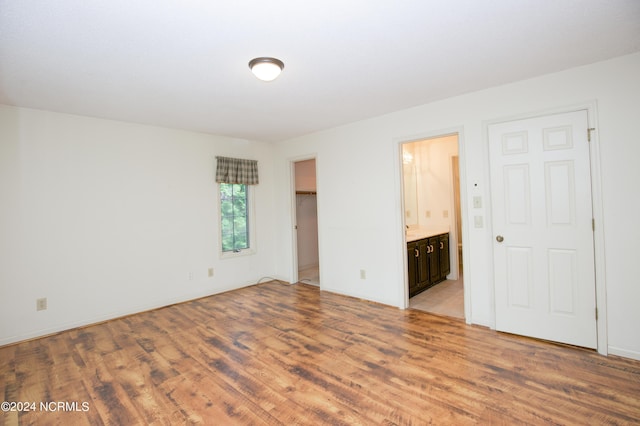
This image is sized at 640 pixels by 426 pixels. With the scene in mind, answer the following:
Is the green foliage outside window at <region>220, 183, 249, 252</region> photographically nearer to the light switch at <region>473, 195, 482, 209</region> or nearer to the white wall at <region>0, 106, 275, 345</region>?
the white wall at <region>0, 106, 275, 345</region>

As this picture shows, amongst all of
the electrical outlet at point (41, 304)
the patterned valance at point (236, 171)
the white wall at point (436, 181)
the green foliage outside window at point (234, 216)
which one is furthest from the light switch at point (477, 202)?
the electrical outlet at point (41, 304)

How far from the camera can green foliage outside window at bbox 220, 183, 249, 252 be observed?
193 inches

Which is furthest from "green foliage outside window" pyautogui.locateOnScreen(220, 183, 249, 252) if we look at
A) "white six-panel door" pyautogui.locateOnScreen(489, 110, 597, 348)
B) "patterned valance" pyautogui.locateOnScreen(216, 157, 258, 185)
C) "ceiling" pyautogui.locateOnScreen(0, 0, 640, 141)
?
"white six-panel door" pyautogui.locateOnScreen(489, 110, 597, 348)

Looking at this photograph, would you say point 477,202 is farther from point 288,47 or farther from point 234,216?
point 234,216

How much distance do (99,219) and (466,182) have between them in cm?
426

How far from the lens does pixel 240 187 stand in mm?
5156

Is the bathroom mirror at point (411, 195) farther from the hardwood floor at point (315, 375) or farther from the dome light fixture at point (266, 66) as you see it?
the dome light fixture at point (266, 66)

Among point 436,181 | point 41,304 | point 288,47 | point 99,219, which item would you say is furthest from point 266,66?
point 436,181

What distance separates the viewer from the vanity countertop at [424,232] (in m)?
4.36

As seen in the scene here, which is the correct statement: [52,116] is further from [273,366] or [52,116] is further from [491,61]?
[491,61]

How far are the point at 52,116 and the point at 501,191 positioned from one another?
192 inches

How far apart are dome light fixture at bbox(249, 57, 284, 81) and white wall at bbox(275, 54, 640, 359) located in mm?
1912

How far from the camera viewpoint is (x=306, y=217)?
643cm

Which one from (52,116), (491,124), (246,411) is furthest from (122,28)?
(491,124)
